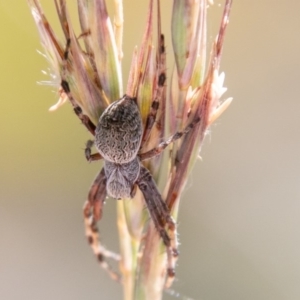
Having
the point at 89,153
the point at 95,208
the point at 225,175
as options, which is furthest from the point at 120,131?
the point at 225,175

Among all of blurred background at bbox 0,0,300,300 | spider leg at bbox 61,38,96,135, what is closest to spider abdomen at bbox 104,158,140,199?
spider leg at bbox 61,38,96,135

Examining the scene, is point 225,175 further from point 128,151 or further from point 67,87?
point 67,87

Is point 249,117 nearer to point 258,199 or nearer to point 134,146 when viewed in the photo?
point 258,199

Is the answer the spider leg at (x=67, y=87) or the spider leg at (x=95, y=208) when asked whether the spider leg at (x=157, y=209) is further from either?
the spider leg at (x=95, y=208)

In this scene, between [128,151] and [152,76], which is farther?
[128,151]

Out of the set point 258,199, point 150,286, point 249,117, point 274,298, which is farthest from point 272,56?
point 150,286

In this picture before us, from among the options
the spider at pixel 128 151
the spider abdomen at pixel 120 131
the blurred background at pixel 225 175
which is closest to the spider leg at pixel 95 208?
the spider at pixel 128 151
